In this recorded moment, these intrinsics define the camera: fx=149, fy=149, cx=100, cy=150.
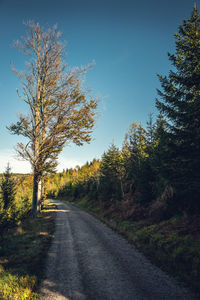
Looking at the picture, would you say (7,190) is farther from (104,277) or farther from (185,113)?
(185,113)

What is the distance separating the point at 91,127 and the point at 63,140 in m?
2.57

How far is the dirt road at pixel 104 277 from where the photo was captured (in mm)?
4207

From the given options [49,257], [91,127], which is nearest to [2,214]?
[49,257]

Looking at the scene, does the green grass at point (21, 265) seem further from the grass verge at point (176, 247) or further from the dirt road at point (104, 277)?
the grass verge at point (176, 247)

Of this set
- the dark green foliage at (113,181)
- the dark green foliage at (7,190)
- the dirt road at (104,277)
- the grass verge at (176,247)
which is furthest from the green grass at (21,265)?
the dark green foliage at (113,181)

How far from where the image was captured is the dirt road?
4207mm

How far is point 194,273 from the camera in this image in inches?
204

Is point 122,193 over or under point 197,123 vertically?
under

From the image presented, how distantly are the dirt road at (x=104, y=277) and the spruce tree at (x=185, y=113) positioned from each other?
4455 mm

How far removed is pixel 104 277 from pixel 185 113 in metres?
8.99

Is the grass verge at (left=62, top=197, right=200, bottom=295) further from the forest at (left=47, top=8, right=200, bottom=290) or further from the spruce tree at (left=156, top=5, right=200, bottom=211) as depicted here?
the spruce tree at (left=156, top=5, right=200, bottom=211)

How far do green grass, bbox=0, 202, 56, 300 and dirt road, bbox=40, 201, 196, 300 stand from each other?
37 centimetres

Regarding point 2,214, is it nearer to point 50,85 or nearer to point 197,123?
point 50,85

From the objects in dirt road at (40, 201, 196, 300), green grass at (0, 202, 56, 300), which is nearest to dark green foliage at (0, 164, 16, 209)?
green grass at (0, 202, 56, 300)
